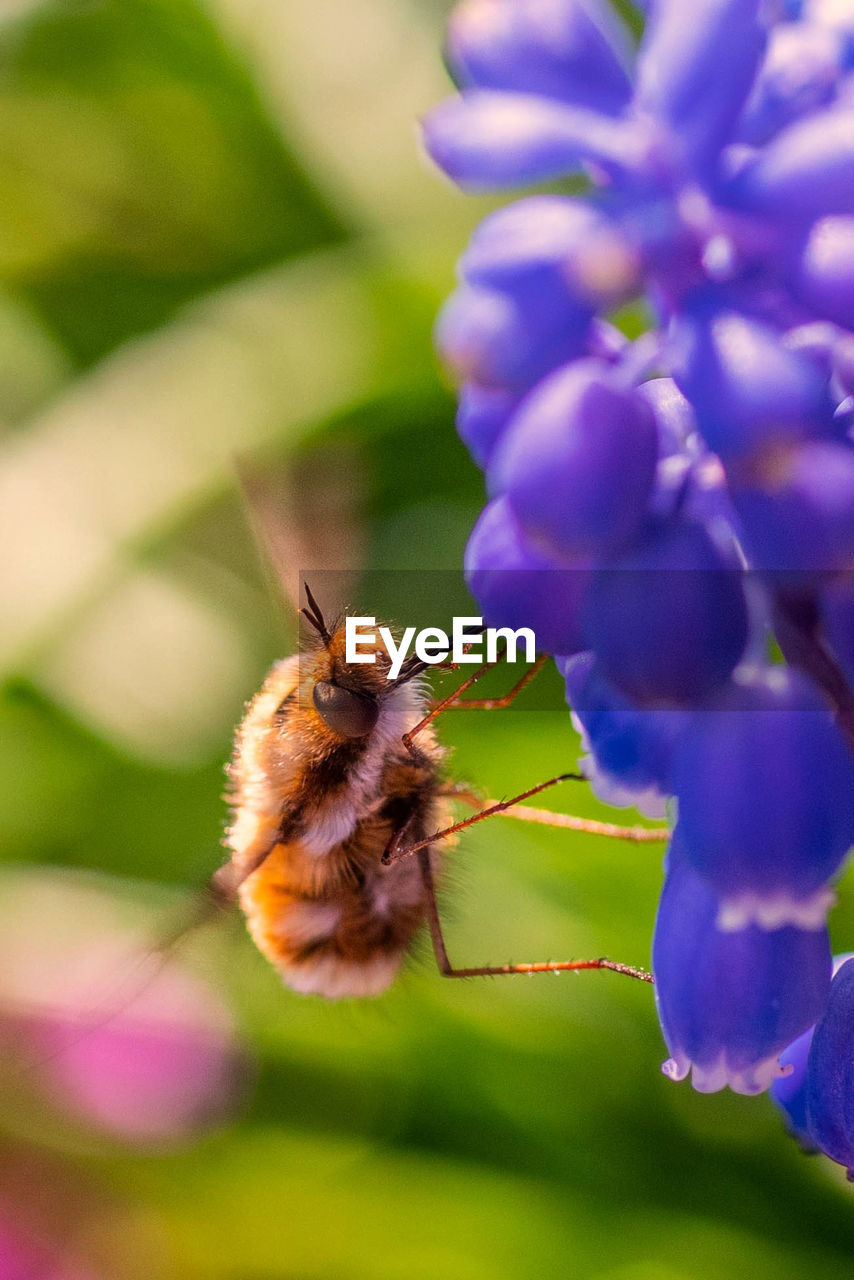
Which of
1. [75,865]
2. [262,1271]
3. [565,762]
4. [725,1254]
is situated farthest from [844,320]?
[75,865]

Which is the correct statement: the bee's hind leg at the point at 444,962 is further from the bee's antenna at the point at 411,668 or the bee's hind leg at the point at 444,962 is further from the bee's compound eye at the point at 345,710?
the bee's antenna at the point at 411,668

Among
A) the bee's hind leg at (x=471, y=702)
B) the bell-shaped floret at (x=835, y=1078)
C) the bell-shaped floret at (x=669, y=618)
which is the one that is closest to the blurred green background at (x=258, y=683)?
the bee's hind leg at (x=471, y=702)

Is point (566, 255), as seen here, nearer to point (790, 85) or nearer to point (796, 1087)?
point (790, 85)

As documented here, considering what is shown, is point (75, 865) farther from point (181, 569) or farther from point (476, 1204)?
point (476, 1204)

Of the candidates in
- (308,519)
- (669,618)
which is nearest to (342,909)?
(308,519)

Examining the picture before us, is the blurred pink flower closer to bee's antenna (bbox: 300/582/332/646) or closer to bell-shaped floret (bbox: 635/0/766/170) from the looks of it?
bee's antenna (bbox: 300/582/332/646)

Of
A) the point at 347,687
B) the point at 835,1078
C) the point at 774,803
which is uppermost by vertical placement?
the point at 347,687

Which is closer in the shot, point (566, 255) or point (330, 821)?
point (566, 255)
